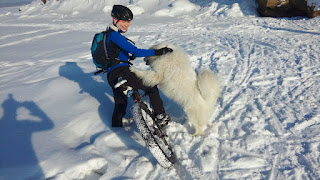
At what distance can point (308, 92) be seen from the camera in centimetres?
348

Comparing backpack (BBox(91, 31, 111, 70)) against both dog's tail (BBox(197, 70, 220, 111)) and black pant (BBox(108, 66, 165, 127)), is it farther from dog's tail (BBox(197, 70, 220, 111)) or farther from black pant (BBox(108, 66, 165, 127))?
dog's tail (BBox(197, 70, 220, 111))

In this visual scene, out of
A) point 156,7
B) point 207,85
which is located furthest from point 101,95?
→ point 156,7

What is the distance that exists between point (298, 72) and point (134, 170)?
3.99 meters

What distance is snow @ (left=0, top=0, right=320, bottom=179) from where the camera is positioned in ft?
7.41

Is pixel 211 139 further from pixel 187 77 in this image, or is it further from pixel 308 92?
pixel 308 92

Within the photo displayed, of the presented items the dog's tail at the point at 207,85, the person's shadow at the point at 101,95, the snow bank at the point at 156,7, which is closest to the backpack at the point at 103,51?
the person's shadow at the point at 101,95

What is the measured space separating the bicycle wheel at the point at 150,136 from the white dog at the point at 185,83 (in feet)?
1.44

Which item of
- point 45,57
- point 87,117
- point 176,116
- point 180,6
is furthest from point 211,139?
point 180,6

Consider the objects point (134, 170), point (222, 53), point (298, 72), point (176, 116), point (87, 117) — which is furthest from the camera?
point (222, 53)

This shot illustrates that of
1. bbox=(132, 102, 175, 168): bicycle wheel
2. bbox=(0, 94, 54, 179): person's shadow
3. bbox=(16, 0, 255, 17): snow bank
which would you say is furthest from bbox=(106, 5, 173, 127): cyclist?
bbox=(16, 0, 255, 17): snow bank

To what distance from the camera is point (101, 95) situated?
394 centimetres

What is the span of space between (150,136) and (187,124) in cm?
107

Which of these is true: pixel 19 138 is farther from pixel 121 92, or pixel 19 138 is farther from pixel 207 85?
pixel 207 85

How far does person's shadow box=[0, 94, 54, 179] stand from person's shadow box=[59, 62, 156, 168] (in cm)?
57
